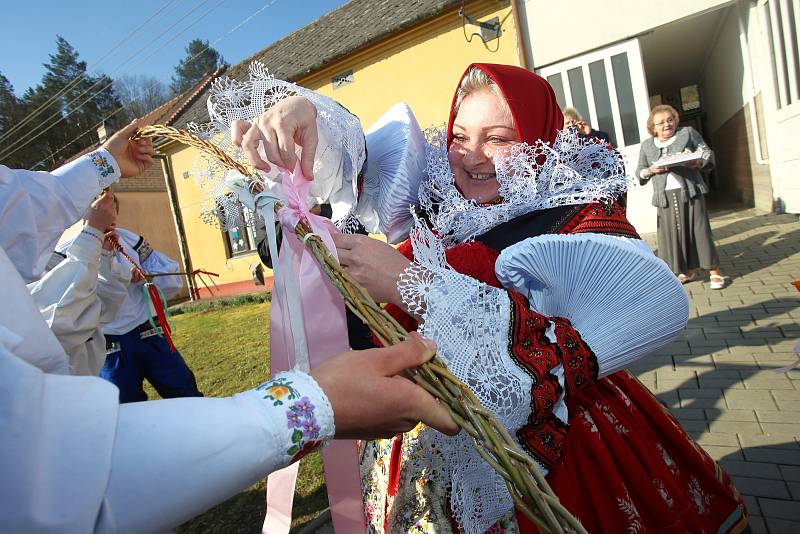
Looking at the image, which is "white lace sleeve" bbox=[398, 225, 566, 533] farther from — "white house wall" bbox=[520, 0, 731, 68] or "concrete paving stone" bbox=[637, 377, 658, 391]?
"white house wall" bbox=[520, 0, 731, 68]

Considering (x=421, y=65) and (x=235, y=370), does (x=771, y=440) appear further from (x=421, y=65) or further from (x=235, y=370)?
(x=421, y=65)

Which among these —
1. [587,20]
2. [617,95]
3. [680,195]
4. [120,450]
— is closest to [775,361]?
[680,195]

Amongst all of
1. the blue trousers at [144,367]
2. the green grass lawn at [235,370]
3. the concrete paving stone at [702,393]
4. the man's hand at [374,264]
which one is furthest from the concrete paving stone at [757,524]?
the blue trousers at [144,367]

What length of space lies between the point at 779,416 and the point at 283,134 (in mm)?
3105

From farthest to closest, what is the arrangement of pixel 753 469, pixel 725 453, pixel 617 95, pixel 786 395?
pixel 617 95 → pixel 786 395 → pixel 725 453 → pixel 753 469

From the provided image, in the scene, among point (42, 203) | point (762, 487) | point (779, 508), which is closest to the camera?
point (42, 203)

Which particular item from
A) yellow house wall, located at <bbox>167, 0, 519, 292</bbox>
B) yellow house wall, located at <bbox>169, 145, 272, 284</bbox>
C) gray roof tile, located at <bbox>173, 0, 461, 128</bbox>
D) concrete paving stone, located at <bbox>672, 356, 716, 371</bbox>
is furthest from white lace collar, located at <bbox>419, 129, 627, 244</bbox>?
yellow house wall, located at <bbox>169, 145, 272, 284</bbox>

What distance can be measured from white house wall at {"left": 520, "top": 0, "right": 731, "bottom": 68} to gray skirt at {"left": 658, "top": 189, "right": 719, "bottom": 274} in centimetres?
385

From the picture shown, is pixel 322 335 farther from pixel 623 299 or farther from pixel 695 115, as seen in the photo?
pixel 695 115

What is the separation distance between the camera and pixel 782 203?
7594mm

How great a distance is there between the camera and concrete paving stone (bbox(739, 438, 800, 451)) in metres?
2.47

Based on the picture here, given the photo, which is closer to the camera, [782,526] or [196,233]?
[782,526]

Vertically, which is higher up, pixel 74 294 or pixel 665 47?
pixel 665 47

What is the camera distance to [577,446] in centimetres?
122
